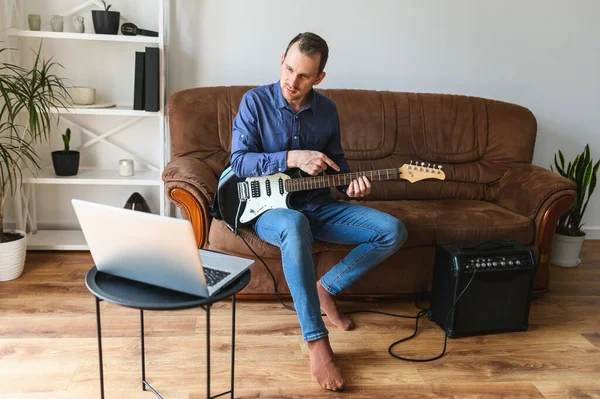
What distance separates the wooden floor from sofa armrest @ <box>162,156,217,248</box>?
1.21ft

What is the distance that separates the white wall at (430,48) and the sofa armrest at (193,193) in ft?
3.00

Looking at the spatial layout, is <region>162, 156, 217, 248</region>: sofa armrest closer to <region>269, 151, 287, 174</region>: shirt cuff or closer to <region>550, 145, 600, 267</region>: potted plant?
<region>269, 151, 287, 174</region>: shirt cuff

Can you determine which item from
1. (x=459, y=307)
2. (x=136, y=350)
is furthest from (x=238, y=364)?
(x=459, y=307)

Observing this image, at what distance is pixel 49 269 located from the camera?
2.67 m

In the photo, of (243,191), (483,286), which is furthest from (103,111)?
(483,286)

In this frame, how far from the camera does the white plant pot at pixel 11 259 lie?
247 centimetres

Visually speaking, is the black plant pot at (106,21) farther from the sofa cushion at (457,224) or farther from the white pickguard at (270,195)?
the sofa cushion at (457,224)

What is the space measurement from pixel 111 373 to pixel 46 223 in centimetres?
159

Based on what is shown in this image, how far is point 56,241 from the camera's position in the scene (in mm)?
2912

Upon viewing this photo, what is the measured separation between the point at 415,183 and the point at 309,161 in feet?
3.34

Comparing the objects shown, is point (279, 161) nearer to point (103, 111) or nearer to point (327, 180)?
point (327, 180)

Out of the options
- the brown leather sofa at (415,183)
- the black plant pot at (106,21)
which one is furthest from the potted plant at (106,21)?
the brown leather sofa at (415,183)

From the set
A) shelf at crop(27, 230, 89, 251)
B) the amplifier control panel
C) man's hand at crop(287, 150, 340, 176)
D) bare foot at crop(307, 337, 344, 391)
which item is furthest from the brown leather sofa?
shelf at crop(27, 230, 89, 251)

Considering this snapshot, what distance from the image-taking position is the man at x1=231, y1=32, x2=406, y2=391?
1871mm
